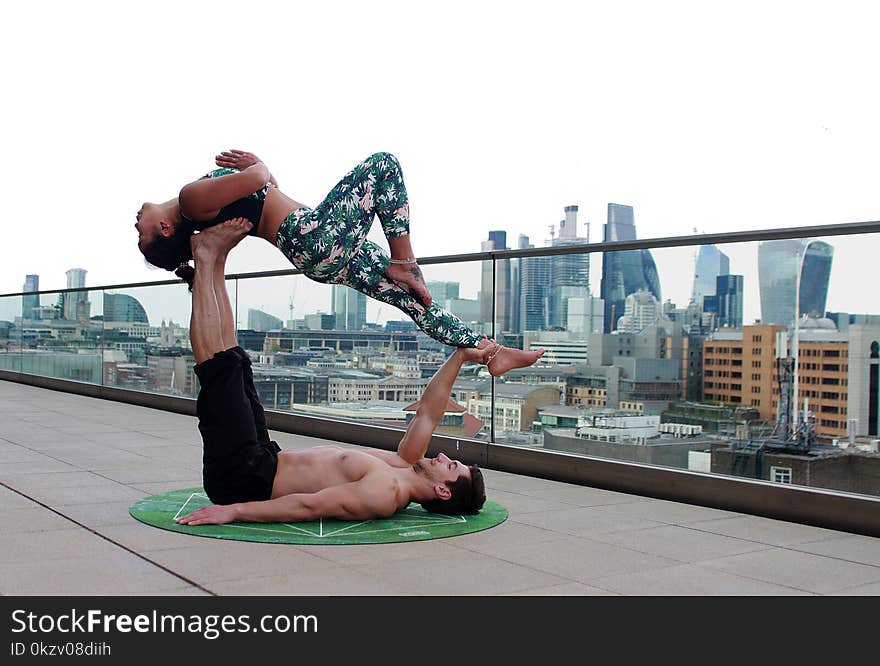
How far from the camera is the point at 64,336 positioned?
11.4m

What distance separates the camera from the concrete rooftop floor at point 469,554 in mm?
2770

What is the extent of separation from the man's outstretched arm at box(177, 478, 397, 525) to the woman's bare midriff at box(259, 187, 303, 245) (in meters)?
1.10

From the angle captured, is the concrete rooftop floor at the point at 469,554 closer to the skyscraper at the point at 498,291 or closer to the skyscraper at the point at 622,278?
the skyscraper at the point at 622,278

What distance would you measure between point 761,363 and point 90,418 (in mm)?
5879

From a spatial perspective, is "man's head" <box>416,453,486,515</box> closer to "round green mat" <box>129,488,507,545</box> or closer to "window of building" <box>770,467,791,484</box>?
"round green mat" <box>129,488,507,545</box>

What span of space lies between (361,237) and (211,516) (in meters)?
1.31

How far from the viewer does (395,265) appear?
3.98m

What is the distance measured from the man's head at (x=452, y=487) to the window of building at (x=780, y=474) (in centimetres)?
138

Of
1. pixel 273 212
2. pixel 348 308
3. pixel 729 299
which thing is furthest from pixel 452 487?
pixel 348 308

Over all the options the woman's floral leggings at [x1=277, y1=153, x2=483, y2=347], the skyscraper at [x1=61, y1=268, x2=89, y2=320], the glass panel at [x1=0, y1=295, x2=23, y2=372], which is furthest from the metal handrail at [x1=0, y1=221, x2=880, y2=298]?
the glass panel at [x1=0, y1=295, x2=23, y2=372]

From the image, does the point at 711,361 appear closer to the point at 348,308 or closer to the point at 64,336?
the point at 348,308
